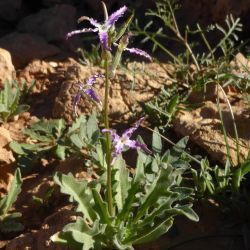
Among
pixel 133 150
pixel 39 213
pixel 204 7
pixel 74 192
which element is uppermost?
pixel 204 7

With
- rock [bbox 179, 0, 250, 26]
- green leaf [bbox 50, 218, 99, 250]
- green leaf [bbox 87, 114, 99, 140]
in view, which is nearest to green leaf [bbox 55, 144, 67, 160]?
green leaf [bbox 87, 114, 99, 140]

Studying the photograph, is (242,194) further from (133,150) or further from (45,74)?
Result: (45,74)

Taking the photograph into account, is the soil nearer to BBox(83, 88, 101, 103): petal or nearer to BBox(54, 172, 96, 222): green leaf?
BBox(54, 172, 96, 222): green leaf

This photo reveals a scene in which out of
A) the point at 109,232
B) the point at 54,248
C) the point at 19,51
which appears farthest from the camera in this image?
the point at 19,51

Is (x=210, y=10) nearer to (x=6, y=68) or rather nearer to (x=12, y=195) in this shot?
(x=6, y=68)

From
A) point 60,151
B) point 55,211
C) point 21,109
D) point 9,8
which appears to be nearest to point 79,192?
point 55,211

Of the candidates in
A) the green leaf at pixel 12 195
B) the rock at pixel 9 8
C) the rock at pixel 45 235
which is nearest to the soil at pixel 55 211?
the rock at pixel 45 235

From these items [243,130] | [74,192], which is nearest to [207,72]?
[243,130]

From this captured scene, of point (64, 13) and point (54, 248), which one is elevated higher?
point (64, 13)
